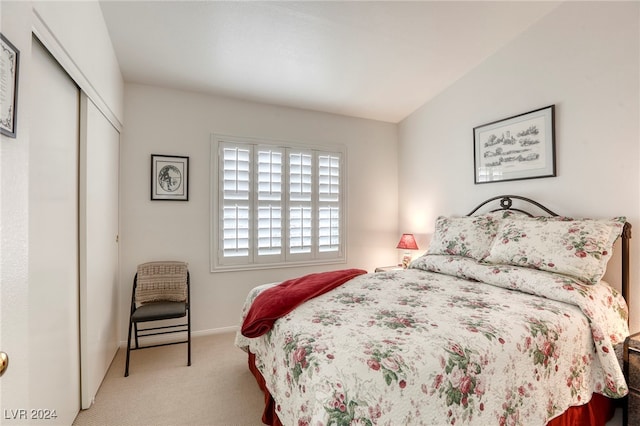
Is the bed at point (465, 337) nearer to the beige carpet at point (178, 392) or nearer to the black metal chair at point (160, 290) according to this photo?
the beige carpet at point (178, 392)

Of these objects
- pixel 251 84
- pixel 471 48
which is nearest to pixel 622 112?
pixel 471 48

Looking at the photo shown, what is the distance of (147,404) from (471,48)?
395cm

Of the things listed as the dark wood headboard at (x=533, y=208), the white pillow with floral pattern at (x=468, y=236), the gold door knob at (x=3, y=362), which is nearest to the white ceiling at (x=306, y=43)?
the dark wood headboard at (x=533, y=208)

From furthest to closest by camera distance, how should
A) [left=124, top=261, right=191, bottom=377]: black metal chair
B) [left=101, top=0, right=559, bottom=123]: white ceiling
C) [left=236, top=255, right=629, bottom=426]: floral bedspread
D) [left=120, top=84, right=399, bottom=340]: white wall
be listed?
[left=120, top=84, right=399, bottom=340]: white wall < [left=124, top=261, right=191, bottom=377]: black metal chair < [left=101, top=0, right=559, bottom=123]: white ceiling < [left=236, top=255, right=629, bottom=426]: floral bedspread

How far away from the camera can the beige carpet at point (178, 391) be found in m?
1.94

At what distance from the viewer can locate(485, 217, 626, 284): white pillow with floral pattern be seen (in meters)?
1.95

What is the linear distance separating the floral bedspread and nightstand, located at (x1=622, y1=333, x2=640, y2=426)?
95mm

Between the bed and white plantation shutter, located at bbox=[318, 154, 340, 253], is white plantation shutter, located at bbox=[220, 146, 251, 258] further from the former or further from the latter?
the bed

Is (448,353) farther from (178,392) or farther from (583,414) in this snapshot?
(178,392)

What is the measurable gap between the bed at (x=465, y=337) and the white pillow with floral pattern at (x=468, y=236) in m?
0.04

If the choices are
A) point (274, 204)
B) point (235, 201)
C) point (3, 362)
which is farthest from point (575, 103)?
point (3, 362)

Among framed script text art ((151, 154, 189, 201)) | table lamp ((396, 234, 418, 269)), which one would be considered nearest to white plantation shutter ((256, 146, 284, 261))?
framed script text art ((151, 154, 189, 201))

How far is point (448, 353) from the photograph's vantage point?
124 cm

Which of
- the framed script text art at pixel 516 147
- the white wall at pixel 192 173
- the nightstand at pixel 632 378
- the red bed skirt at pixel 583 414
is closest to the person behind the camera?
the red bed skirt at pixel 583 414
